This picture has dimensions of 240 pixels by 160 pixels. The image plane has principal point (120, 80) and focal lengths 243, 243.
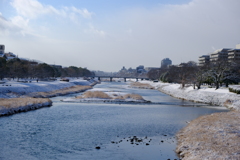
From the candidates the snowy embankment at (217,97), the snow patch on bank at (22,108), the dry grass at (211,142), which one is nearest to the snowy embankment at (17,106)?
the snow patch on bank at (22,108)

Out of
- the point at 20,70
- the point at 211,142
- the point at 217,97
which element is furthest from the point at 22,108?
the point at 20,70

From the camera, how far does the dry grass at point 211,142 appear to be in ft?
47.9

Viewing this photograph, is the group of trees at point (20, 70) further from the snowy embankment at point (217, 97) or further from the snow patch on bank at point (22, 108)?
the snowy embankment at point (217, 97)

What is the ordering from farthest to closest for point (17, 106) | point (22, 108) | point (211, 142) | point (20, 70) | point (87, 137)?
point (20, 70)
point (22, 108)
point (17, 106)
point (87, 137)
point (211, 142)

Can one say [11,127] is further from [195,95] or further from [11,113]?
[195,95]

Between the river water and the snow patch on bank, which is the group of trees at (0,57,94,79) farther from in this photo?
the river water

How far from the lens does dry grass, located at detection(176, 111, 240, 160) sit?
1461cm

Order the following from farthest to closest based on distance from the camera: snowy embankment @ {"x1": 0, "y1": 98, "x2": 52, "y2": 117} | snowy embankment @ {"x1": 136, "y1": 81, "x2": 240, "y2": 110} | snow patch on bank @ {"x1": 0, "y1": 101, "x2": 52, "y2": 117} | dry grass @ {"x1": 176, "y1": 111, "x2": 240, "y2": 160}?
1. snowy embankment @ {"x1": 136, "y1": 81, "x2": 240, "y2": 110}
2. snowy embankment @ {"x1": 0, "y1": 98, "x2": 52, "y2": 117}
3. snow patch on bank @ {"x1": 0, "y1": 101, "x2": 52, "y2": 117}
4. dry grass @ {"x1": 176, "y1": 111, "x2": 240, "y2": 160}

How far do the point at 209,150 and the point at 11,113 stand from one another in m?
24.1

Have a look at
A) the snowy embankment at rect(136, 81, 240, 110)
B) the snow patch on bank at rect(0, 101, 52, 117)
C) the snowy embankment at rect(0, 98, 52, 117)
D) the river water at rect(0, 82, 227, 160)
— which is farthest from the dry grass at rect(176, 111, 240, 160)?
the snowy embankment at rect(0, 98, 52, 117)

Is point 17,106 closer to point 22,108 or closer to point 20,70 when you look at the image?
point 22,108

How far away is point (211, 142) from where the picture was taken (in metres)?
17.0

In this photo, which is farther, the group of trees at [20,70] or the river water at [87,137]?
the group of trees at [20,70]

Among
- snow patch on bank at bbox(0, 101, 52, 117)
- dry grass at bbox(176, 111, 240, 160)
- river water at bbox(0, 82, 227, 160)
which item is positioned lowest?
river water at bbox(0, 82, 227, 160)
